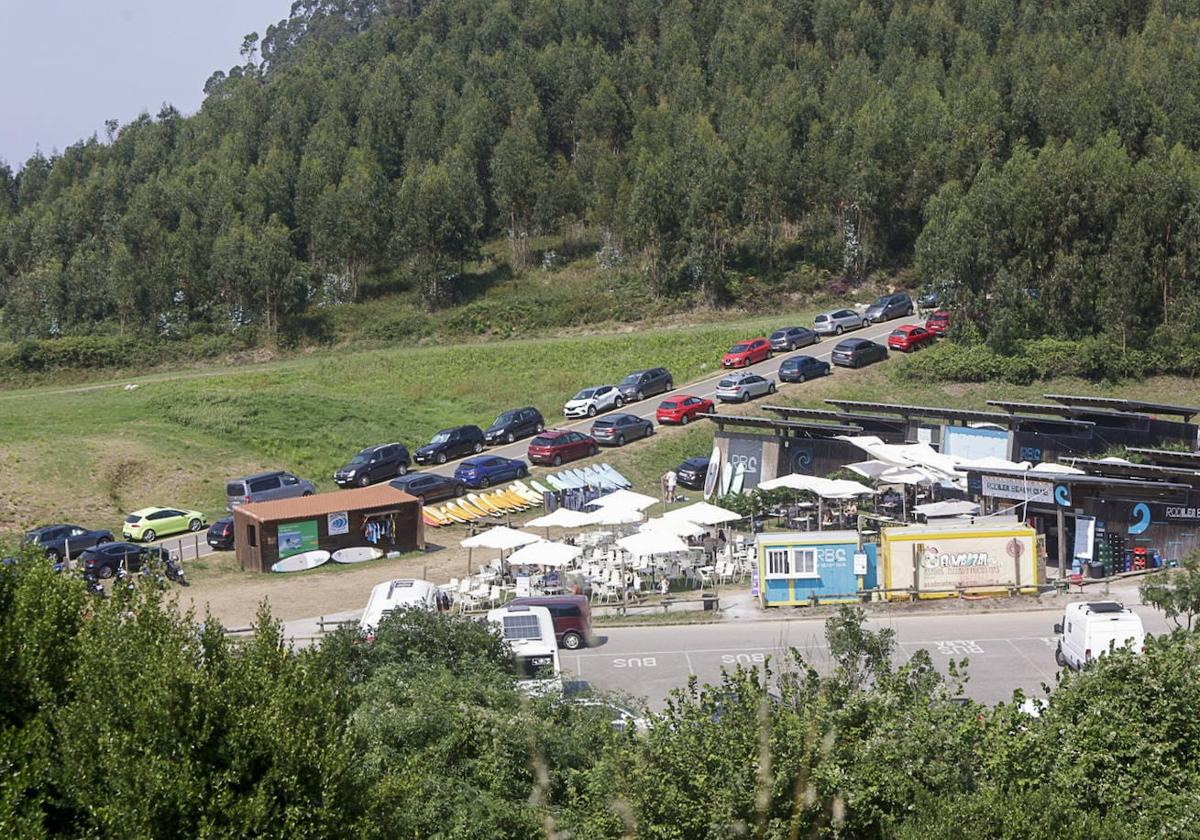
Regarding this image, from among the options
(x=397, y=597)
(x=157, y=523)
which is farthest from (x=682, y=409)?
(x=397, y=597)

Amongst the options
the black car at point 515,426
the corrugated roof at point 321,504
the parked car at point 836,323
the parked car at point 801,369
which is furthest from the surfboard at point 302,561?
the parked car at point 836,323

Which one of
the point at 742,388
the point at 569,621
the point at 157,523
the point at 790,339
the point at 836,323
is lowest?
the point at 569,621

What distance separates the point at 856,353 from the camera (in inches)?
2222

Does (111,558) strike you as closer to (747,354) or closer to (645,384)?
(645,384)

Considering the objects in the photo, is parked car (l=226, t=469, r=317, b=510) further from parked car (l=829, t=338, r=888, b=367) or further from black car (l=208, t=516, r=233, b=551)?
parked car (l=829, t=338, r=888, b=367)

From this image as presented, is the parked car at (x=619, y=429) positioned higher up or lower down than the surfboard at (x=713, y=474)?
higher up

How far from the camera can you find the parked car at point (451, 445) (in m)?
48.1

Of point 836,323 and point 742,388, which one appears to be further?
point 836,323

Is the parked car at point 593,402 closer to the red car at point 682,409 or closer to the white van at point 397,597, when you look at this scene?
the red car at point 682,409

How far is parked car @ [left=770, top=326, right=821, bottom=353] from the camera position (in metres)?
60.8

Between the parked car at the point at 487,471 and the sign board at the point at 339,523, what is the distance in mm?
7227

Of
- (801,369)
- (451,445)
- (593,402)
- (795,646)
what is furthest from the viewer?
(801,369)

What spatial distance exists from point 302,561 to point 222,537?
3781 millimetres

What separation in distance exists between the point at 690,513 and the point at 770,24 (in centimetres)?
8373
